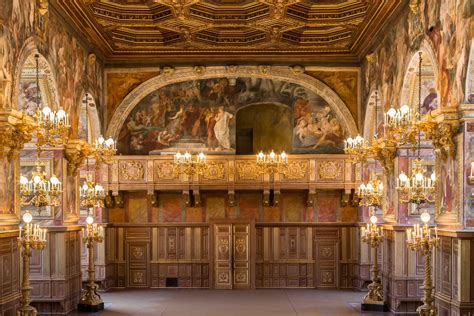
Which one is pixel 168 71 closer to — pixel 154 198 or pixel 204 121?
pixel 204 121

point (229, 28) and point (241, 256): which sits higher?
point (229, 28)

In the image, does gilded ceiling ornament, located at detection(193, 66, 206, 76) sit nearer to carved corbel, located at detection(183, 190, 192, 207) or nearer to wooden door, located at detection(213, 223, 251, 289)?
carved corbel, located at detection(183, 190, 192, 207)

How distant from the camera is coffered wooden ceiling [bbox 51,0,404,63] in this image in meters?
18.1

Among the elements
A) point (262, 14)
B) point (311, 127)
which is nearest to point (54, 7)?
point (262, 14)

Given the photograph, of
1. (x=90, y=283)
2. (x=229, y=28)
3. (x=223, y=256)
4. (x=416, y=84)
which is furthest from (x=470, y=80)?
(x=223, y=256)

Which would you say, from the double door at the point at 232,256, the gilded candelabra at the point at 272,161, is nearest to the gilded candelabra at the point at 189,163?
the gilded candelabra at the point at 272,161

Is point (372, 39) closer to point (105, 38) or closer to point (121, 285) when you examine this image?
point (105, 38)

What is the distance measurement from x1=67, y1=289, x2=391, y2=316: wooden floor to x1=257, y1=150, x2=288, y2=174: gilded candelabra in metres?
3.98

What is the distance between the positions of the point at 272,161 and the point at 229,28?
14.2ft

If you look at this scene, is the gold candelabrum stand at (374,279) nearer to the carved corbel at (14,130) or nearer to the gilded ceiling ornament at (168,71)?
the gilded ceiling ornament at (168,71)

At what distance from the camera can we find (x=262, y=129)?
26422 mm

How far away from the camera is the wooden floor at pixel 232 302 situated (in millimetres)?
18250

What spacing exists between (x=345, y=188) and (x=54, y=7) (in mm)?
11081

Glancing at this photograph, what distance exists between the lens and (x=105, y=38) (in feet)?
68.7
